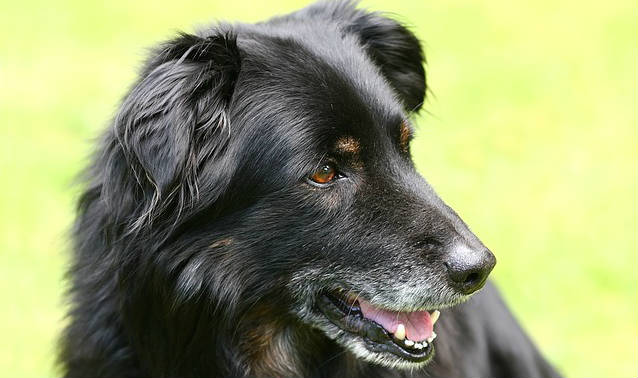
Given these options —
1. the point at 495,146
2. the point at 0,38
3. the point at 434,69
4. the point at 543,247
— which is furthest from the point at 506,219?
the point at 0,38

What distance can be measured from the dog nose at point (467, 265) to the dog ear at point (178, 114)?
0.87 metres

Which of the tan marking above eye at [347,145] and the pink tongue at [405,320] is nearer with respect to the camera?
the tan marking above eye at [347,145]

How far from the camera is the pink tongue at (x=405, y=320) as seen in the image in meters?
3.44

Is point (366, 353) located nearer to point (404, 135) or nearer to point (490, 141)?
point (404, 135)

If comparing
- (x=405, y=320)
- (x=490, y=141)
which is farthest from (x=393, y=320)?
(x=490, y=141)

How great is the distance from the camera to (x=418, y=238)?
3.27 m

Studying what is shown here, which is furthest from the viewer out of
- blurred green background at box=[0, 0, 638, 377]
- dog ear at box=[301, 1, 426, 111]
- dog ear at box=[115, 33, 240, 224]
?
blurred green background at box=[0, 0, 638, 377]

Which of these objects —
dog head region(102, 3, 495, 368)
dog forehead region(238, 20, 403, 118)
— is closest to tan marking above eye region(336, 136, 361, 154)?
dog head region(102, 3, 495, 368)

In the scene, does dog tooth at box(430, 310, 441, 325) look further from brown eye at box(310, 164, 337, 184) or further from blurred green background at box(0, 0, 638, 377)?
blurred green background at box(0, 0, 638, 377)

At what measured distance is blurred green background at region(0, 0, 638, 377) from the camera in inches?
235

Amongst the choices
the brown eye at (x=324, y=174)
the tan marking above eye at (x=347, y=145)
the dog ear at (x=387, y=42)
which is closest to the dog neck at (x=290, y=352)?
the brown eye at (x=324, y=174)

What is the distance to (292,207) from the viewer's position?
10.7ft

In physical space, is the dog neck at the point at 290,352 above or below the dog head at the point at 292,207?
below

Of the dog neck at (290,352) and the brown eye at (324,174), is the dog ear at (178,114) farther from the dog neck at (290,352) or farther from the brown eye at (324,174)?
the dog neck at (290,352)
